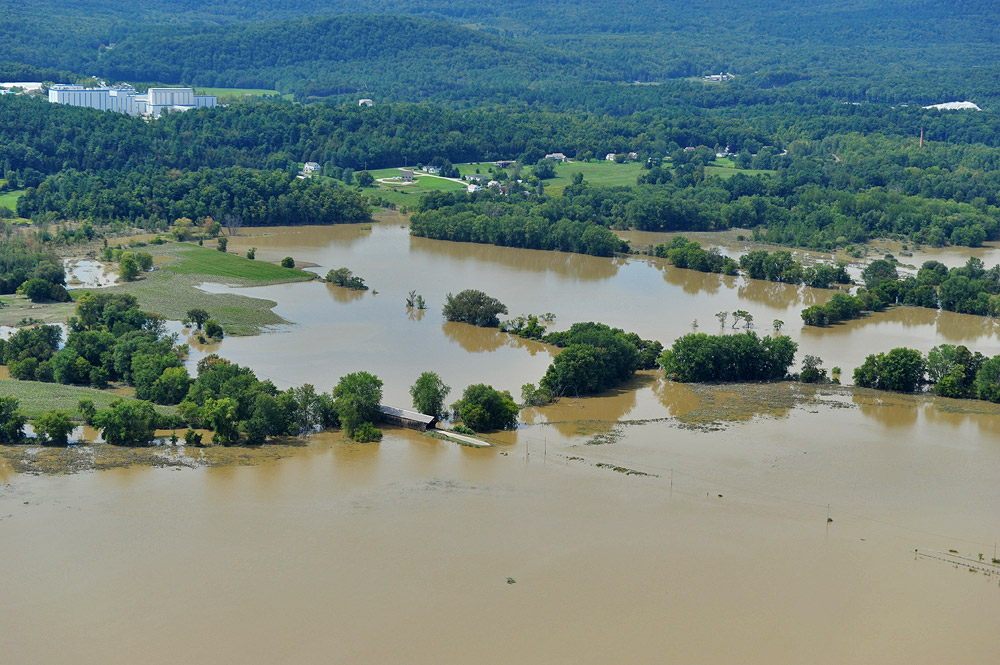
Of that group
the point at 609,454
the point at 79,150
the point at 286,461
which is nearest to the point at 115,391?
the point at 286,461

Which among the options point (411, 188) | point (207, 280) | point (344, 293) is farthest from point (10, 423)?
point (411, 188)

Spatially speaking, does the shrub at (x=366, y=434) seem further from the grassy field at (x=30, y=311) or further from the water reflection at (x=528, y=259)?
the water reflection at (x=528, y=259)

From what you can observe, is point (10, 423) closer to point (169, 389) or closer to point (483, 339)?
point (169, 389)

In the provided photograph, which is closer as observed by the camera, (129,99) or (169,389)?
(169,389)

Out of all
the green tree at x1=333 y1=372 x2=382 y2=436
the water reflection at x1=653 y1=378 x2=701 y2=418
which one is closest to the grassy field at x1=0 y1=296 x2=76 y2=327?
the green tree at x1=333 y1=372 x2=382 y2=436

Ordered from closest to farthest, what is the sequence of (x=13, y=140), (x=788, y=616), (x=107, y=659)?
(x=107, y=659) → (x=788, y=616) → (x=13, y=140)

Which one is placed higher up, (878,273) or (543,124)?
(543,124)

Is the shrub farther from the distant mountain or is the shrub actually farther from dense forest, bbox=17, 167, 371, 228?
the distant mountain

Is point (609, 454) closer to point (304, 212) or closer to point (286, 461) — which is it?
point (286, 461)
